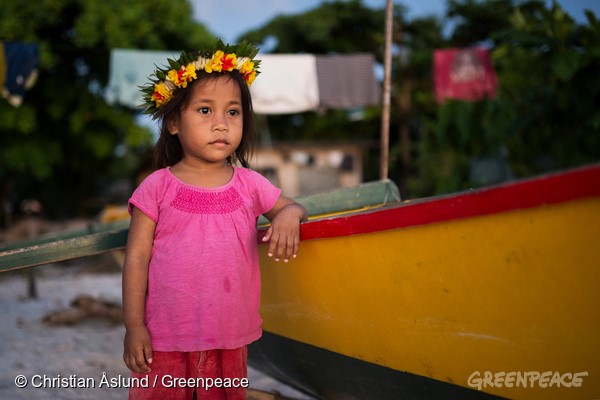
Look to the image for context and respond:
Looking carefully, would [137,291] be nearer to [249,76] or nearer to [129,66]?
[249,76]

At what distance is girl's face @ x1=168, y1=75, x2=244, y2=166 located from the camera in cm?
161

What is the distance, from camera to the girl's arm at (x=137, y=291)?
1497 millimetres

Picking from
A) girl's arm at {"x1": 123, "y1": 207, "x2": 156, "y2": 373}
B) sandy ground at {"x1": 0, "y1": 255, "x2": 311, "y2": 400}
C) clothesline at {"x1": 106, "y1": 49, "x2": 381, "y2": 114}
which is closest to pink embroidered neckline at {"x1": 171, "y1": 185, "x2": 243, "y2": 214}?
girl's arm at {"x1": 123, "y1": 207, "x2": 156, "y2": 373}

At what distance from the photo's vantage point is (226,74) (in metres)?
1.68

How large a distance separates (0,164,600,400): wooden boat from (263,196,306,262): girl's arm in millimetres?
82

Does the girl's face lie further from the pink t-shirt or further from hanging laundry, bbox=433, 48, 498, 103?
hanging laundry, bbox=433, 48, 498, 103

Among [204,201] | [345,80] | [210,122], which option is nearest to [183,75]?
[210,122]

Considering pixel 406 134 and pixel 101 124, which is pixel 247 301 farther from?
pixel 406 134

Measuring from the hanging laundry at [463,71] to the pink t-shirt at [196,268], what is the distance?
822cm

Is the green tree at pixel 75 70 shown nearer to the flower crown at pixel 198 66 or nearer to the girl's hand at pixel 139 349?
the flower crown at pixel 198 66

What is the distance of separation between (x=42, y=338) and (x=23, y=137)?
309 inches

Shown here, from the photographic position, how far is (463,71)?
8977mm

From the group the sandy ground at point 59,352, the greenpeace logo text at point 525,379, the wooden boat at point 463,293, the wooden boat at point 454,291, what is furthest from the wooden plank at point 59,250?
the greenpeace logo text at point 525,379

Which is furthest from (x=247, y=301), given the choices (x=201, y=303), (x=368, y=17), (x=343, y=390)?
(x=368, y=17)
